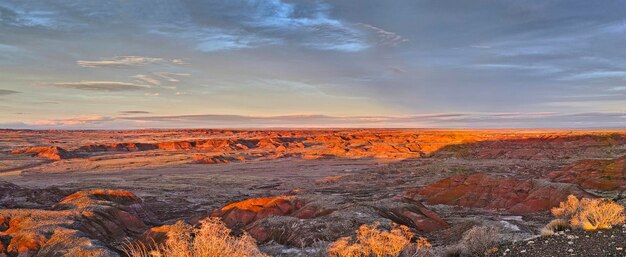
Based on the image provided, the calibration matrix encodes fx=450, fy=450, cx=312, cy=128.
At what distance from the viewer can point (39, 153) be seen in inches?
3063

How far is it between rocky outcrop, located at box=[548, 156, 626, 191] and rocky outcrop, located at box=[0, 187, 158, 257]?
94.8ft

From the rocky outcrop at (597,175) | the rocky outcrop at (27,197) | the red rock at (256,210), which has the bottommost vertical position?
the rocky outcrop at (27,197)

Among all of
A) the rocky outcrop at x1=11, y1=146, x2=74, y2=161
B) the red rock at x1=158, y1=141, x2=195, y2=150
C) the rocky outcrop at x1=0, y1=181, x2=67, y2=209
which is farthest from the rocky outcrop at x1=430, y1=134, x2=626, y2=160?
the rocky outcrop at x1=11, y1=146, x2=74, y2=161

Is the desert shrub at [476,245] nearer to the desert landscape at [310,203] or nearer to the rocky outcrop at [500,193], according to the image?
the desert landscape at [310,203]

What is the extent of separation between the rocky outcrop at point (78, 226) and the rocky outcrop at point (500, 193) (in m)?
19.0

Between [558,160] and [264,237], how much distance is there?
52504 millimetres

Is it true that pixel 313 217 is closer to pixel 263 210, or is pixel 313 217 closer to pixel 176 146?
pixel 263 210

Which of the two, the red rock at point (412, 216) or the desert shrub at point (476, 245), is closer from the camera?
the desert shrub at point (476, 245)

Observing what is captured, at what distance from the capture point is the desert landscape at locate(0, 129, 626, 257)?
14117mm

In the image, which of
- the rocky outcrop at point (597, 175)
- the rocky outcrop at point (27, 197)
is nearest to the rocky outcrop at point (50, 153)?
the rocky outcrop at point (27, 197)

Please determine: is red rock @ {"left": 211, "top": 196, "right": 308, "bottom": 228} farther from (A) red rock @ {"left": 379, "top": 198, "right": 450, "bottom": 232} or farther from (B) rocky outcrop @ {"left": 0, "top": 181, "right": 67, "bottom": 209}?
(B) rocky outcrop @ {"left": 0, "top": 181, "right": 67, "bottom": 209}

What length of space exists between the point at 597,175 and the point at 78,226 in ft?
109

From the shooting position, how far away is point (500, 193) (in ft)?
95.1

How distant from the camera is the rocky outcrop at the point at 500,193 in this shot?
84.5 feet
